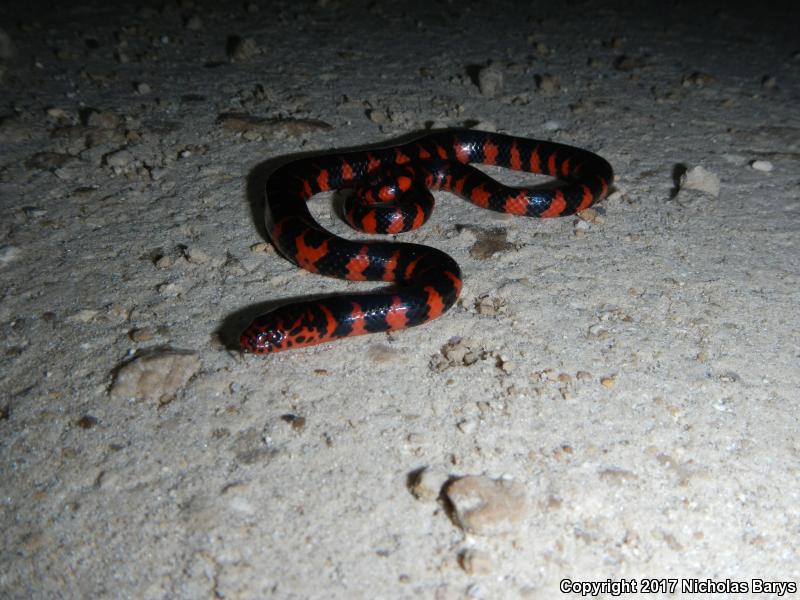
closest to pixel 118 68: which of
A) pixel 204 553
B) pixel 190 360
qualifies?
pixel 190 360

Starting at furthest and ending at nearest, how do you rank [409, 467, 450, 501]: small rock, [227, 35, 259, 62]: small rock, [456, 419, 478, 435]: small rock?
1. [227, 35, 259, 62]: small rock
2. [456, 419, 478, 435]: small rock
3. [409, 467, 450, 501]: small rock

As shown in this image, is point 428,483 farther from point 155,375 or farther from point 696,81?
point 696,81

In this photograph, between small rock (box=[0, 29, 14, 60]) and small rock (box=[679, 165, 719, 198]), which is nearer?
small rock (box=[679, 165, 719, 198])

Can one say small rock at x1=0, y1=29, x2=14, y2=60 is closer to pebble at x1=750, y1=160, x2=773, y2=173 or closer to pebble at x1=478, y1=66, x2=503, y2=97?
pebble at x1=478, y1=66, x2=503, y2=97

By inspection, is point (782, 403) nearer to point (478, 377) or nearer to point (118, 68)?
point (478, 377)

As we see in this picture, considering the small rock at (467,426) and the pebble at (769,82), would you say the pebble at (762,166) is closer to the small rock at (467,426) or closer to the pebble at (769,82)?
the pebble at (769,82)

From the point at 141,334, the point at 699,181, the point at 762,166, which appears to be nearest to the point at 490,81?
the point at 699,181

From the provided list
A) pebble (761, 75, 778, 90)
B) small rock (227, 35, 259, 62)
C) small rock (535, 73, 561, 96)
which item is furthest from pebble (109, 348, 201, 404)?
pebble (761, 75, 778, 90)
